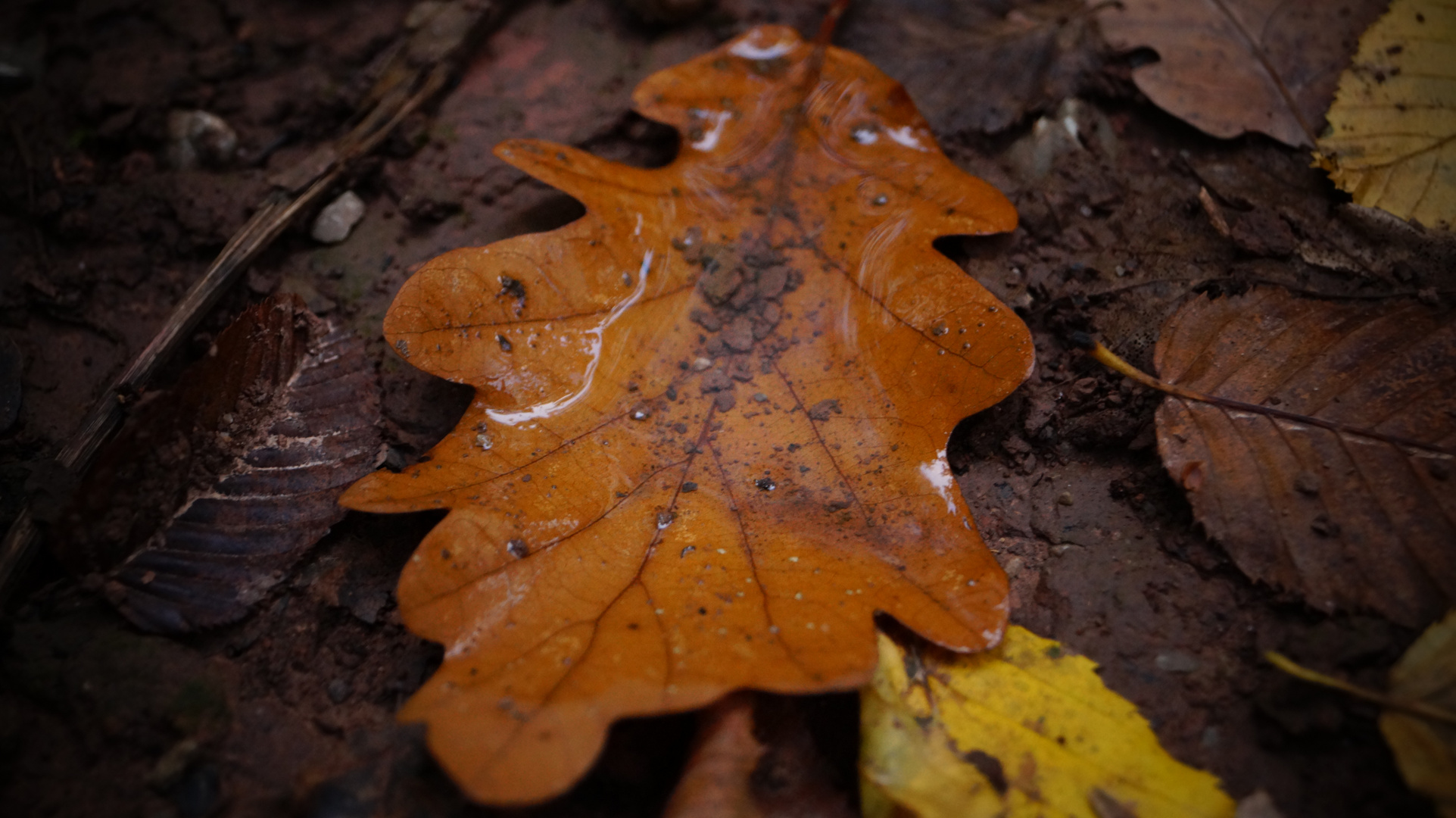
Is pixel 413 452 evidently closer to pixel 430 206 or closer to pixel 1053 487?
pixel 430 206

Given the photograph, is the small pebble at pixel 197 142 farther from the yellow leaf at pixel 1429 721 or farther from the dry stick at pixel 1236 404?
the yellow leaf at pixel 1429 721

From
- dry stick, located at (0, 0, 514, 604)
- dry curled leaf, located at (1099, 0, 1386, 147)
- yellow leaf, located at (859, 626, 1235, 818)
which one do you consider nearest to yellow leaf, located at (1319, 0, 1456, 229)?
dry curled leaf, located at (1099, 0, 1386, 147)

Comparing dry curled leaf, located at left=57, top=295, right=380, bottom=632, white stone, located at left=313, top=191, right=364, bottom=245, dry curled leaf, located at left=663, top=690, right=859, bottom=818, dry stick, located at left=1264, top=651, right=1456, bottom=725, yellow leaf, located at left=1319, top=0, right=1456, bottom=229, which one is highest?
yellow leaf, located at left=1319, top=0, right=1456, bottom=229

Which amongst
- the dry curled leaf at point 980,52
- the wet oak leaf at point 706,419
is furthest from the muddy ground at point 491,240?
the wet oak leaf at point 706,419

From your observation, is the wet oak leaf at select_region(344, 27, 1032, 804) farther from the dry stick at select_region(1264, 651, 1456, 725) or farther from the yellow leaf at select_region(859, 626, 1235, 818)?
the dry stick at select_region(1264, 651, 1456, 725)

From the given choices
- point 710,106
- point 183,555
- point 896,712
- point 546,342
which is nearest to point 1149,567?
point 896,712

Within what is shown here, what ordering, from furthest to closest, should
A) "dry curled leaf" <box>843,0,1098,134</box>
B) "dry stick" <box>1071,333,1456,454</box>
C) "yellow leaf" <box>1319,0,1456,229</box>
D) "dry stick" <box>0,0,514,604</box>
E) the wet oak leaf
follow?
1. "dry curled leaf" <box>843,0,1098,134</box>
2. "yellow leaf" <box>1319,0,1456,229</box>
3. "dry stick" <box>0,0,514,604</box>
4. "dry stick" <box>1071,333,1456,454</box>
5. the wet oak leaf
